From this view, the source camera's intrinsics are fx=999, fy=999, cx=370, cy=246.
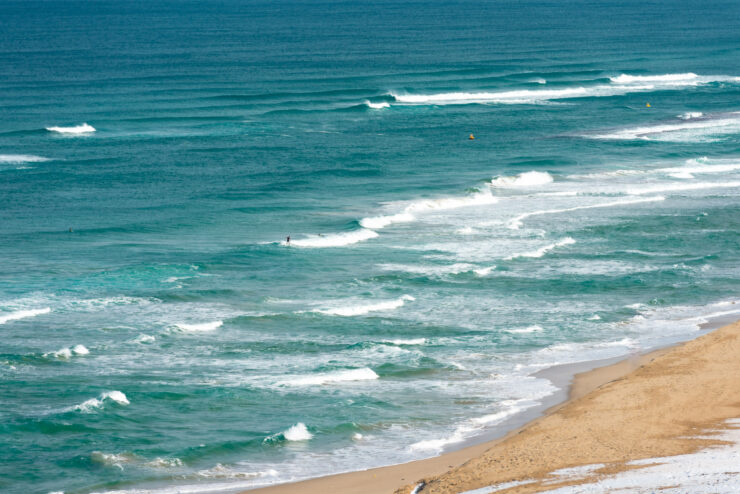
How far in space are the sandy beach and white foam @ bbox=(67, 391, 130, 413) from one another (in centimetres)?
702

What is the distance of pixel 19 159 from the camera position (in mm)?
62562

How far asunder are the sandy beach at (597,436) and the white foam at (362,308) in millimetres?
9492

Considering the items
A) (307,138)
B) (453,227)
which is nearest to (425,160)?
(307,138)

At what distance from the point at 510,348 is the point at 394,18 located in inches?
6157

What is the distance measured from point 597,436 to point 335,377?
9122mm

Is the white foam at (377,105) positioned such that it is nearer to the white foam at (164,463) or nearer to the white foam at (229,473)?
the white foam at (164,463)

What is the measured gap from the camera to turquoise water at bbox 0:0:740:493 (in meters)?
26.5

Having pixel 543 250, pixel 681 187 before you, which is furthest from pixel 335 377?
pixel 681 187

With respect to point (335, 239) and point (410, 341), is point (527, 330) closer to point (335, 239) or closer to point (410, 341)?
point (410, 341)

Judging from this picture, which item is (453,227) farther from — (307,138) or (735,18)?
(735,18)

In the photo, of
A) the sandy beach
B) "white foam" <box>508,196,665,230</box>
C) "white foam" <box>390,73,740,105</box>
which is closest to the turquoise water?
"white foam" <box>508,196,665,230</box>

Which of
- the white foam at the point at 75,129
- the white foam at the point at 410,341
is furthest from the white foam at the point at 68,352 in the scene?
the white foam at the point at 75,129

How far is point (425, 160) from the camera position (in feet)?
208

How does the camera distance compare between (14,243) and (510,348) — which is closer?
(510,348)
